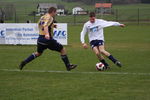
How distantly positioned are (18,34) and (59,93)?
1490 cm

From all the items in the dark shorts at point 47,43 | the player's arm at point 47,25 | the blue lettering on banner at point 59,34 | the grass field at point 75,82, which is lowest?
the blue lettering on banner at point 59,34

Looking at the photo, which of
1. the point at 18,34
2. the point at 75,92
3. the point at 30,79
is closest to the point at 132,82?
the point at 75,92

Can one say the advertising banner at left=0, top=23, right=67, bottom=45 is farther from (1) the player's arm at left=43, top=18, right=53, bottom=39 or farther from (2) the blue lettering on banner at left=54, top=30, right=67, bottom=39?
(1) the player's arm at left=43, top=18, right=53, bottom=39

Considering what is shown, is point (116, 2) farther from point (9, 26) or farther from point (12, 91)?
point (12, 91)

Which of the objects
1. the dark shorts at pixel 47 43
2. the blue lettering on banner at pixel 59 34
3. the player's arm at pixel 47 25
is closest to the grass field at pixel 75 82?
the dark shorts at pixel 47 43

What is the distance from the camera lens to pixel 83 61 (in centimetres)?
1509

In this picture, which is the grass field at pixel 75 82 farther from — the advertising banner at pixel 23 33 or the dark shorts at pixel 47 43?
the advertising banner at pixel 23 33

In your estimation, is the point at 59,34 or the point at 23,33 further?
the point at 23,33

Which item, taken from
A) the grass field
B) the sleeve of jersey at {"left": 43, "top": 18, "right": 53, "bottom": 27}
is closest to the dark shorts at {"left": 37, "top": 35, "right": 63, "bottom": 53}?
the sleeve of jersey at {"left": 43, "top": 18, "right": 53, "bottom": 27}

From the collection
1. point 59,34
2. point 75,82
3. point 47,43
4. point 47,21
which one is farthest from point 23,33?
point 75,82

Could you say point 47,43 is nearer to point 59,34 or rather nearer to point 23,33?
point 59,34

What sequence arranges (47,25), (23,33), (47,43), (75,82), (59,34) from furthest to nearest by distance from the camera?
(23,33)
(59,34)
(47,43)
(47,25)
(75,82)

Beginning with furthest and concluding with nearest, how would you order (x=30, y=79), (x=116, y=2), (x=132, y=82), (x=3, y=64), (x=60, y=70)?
(x=116, y=2), (x=3, y=64), (x=60, y=70), (x=30, y=79), (x=132, y=82)

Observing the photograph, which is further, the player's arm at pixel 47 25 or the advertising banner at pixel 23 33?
the advertising banner at pixel 23 33
